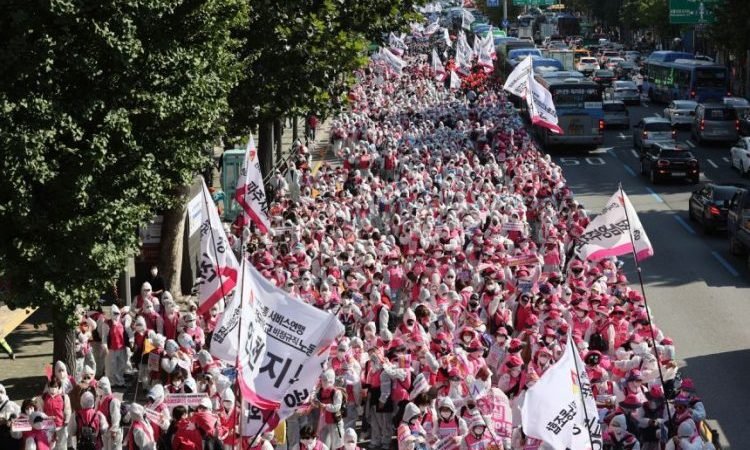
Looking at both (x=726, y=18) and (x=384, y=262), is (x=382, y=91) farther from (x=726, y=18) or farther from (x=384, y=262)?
(x=384, y=262)

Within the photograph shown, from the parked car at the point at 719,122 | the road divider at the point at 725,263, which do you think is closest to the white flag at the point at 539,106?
the road divider at the point at 725,263

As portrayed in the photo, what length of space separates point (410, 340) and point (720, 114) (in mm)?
33861

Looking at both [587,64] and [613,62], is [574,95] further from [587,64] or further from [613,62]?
[613,62]

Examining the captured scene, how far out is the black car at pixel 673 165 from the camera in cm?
4196

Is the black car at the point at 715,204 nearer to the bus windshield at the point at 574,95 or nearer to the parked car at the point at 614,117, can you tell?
the bus windshield at the point at 574,95

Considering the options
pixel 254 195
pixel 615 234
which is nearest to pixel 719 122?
pixel 254 195

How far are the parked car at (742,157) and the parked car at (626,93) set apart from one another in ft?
69.2

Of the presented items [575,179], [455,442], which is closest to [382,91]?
[575,179]

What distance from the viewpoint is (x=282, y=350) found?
1395 centimetres

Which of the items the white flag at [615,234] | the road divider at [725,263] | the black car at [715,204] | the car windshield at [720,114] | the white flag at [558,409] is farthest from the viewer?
the car windshield at [720,114]

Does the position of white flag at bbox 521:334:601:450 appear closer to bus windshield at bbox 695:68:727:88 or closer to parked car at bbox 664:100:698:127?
parked car at bbox 664:100:698:127

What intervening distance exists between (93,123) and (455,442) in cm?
665

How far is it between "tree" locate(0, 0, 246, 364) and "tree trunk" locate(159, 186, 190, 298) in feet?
22.6

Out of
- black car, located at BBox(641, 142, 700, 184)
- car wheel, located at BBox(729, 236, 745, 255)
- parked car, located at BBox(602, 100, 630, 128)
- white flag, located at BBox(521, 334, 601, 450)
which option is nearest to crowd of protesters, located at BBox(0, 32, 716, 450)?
white flag, located at BBox(521, 334, 601, 450)
